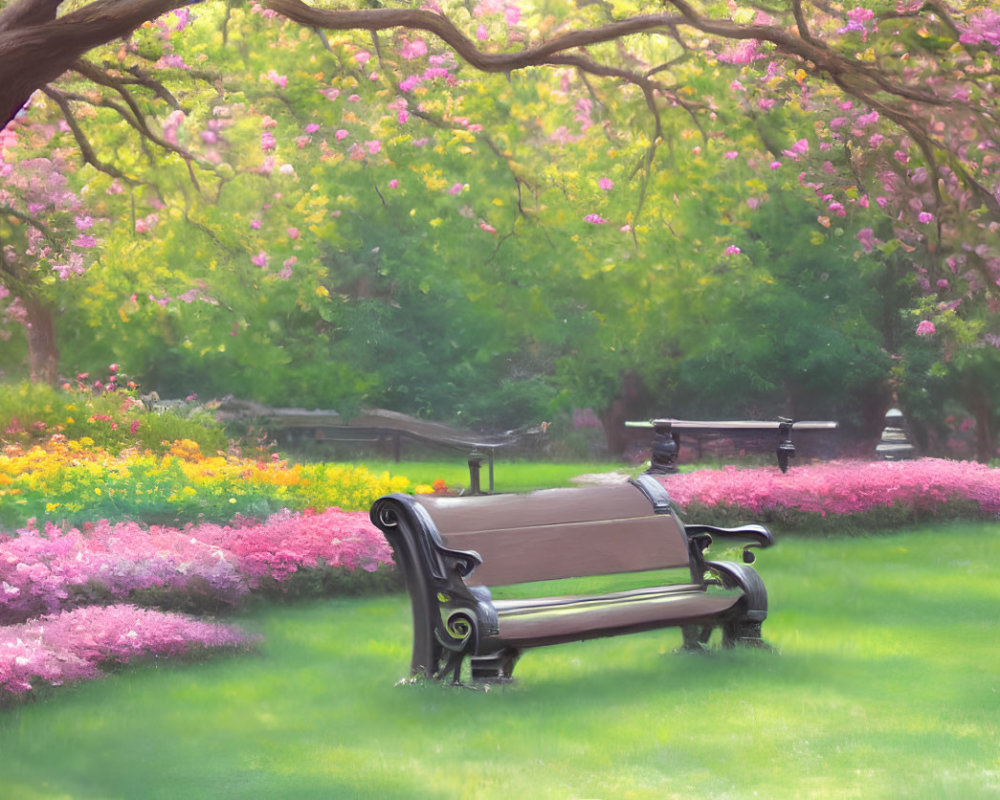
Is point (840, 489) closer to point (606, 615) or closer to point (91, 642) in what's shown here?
point (606, 615)

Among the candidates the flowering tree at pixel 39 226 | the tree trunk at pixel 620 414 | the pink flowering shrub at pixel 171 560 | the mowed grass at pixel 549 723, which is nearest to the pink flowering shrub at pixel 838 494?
the pink flowering shrub at pixel 171 560

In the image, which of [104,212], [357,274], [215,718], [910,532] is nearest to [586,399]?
[357,274]

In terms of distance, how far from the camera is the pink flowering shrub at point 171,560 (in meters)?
8.06

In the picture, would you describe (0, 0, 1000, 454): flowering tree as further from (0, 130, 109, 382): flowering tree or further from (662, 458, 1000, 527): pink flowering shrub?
(662, 458, 1000, 527): pink flowering shrub

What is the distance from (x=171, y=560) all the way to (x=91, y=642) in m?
1.56

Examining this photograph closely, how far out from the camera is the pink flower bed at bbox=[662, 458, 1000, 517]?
45.7 feet

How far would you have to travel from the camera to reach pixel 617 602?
745 centimetres

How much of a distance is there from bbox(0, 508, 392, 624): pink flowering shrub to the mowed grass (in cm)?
43

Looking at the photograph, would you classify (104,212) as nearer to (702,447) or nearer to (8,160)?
(8,160)

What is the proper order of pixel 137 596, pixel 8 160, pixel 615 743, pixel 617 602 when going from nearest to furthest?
pixel 615 743 → pixel 617 602 → pixel 137 596 → pixel 8 160

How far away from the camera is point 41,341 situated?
27297mm

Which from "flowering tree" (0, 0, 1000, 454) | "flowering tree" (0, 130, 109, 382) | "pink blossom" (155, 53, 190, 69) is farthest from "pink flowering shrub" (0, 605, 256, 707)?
"flowering tree" (0, 130, 109, 382)

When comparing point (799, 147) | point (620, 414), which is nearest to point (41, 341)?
point (620, 414)

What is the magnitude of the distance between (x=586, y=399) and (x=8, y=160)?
12.6 metres
